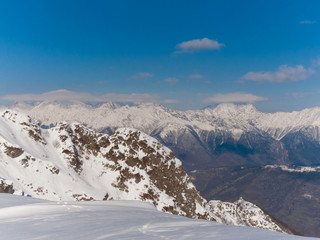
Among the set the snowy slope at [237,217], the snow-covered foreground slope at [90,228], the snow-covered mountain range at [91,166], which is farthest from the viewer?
the snowy slope at [237,217]

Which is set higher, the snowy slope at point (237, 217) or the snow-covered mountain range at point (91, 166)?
the snow-covered mountain range at point (91, 166)

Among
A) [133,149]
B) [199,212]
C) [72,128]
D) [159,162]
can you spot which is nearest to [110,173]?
[133,149]

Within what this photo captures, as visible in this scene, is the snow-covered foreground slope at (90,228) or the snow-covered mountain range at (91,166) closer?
the snow-covered foreground slope at (90,228)

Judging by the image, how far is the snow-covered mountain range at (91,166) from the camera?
104 m

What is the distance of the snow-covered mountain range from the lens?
342 ft

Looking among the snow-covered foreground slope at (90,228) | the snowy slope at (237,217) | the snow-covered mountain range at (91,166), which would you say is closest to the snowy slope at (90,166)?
the snow-covered mountain range at (91,166)

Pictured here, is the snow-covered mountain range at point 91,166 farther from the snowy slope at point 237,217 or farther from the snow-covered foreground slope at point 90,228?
the snow-covered foreground slope at point 90,228

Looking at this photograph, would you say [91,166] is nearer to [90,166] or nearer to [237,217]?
[90,166]

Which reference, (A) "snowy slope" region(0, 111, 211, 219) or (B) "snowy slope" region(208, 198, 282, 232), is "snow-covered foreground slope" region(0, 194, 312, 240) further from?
(B) "snowy slope" region(208, 198, 282, 232)

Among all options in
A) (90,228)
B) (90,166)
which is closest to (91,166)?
(90,166)

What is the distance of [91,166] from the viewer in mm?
131625

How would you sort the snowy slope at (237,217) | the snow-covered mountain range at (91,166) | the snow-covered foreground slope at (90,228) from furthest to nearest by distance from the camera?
the snowy slope at (237,217) → the snow-covered mountain range at (91,166) → the snow-covered foreground slope at (90,228)

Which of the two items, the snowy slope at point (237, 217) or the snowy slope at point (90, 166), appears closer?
the snowy slope at point (90, 166)

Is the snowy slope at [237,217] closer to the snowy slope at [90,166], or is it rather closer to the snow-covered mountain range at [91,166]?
the snow-covered mountain range at [91,166]
